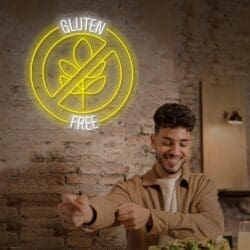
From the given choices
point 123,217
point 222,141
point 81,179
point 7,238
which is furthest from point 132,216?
point 222,141

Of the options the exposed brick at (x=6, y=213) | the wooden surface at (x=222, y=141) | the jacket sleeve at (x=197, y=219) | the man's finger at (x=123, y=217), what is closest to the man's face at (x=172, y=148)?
the jacket sleeve at (x=197, y=219)

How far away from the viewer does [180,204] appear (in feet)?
7.31

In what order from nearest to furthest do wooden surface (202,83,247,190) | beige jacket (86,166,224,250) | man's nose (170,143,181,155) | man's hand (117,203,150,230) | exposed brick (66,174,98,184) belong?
1. man's hand (117,203,150,230)
2. beige jacket (86,166,224,250)
3. man's nose (170,143,181,155)
4. exposed brick (66,174,98,184)
5. wooden surface (202,83,247,190)

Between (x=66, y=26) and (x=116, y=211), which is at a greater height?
(x=66, y=26)

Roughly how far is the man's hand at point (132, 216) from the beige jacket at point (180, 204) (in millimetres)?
89

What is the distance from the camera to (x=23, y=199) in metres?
3.08

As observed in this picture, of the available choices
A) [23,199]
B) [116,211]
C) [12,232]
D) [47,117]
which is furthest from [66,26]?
[116,211]

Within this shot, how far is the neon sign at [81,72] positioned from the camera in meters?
3.15

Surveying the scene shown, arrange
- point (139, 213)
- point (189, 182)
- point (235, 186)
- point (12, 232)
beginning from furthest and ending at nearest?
point (235, 186) → point (12, 232) → point (189, 182) → point (139, 213)

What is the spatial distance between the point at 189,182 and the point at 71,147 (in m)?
1.13

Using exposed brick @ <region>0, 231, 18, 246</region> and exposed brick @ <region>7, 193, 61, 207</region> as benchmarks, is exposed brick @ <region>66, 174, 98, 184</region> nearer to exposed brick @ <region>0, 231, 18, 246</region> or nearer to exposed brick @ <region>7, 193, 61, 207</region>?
exposed brick @ <region>7, 193, 61, 207</region>

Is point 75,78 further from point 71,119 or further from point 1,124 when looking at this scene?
point 1,124

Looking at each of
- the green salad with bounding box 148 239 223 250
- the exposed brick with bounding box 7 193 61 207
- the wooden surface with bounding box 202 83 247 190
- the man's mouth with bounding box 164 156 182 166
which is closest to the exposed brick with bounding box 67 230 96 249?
the exposed brick with bounding box 7 193 61 207

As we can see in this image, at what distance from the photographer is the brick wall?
3076mm
